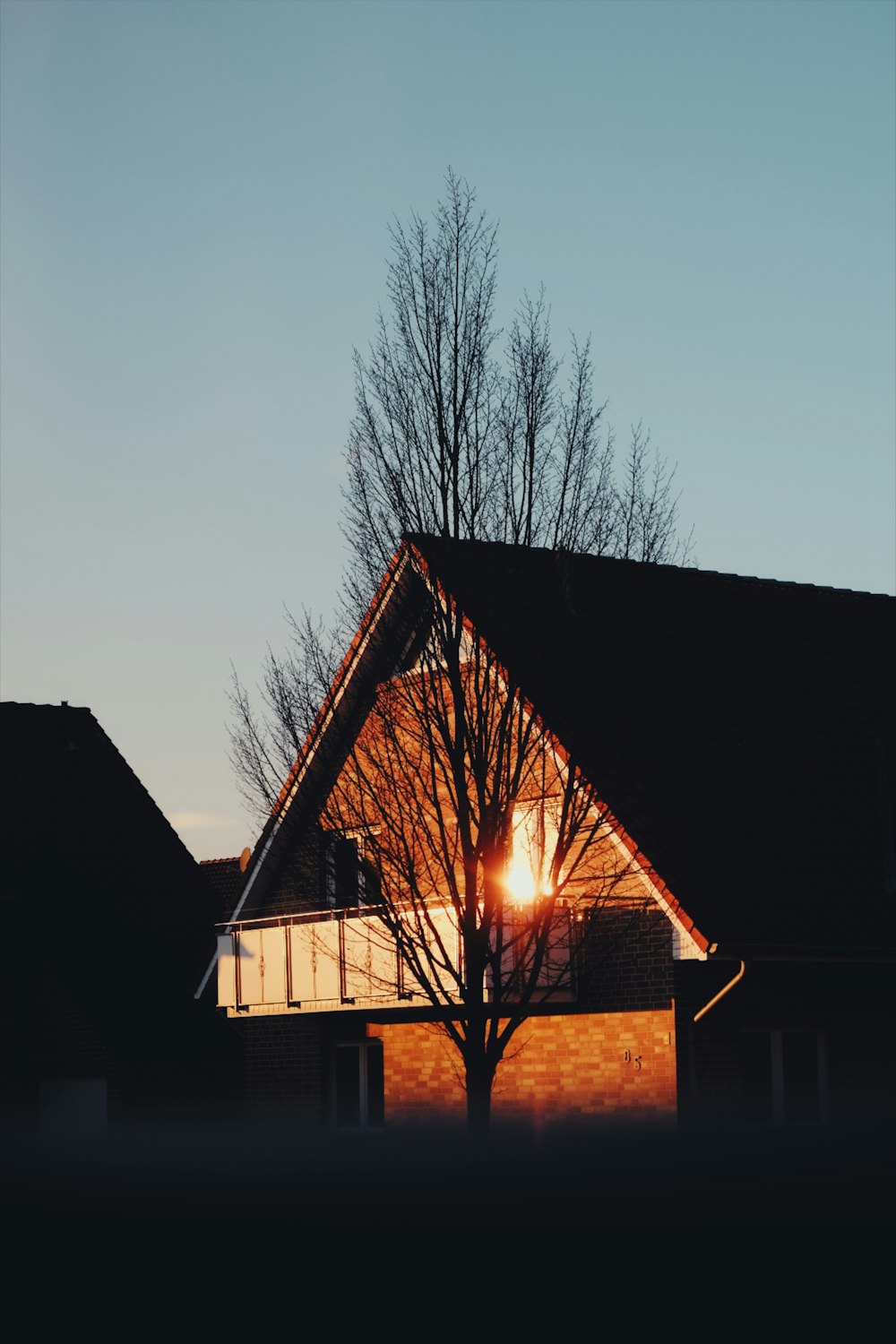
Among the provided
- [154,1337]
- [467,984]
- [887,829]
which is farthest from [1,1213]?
[887,829]

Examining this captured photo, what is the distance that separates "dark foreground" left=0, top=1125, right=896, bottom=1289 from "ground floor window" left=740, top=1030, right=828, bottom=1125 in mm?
1455

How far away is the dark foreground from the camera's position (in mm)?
12000

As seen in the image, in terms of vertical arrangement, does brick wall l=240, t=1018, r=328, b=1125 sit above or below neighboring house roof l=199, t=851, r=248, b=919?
below

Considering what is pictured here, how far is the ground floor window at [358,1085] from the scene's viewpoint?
77.2 ft

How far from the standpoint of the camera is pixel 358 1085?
2397 centimetres

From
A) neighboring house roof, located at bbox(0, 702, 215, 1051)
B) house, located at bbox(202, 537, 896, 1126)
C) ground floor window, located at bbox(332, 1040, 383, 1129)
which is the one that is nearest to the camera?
house, located at bbox(202, 537, 896, 1126)

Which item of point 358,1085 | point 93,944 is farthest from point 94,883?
point 358,1085

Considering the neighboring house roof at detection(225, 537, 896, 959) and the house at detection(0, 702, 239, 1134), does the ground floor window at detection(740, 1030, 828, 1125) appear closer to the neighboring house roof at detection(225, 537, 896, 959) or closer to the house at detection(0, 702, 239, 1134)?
the neighboring house roof at detection(225, 537, 896, 959)

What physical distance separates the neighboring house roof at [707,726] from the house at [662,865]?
3cm

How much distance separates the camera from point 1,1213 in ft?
54.6

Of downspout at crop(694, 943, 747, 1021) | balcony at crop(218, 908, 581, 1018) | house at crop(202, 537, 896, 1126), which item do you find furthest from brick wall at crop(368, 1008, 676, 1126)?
balcony at crop(218, 908, 581, 1018)

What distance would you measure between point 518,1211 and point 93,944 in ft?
64.6

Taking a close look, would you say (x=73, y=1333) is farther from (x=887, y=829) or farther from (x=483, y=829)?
(x=887, y=829)

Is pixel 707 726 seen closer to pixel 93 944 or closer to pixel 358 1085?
pixel 358 1085
